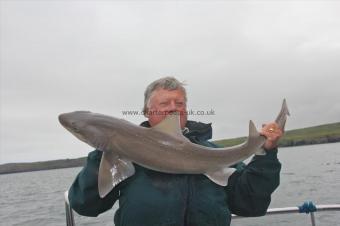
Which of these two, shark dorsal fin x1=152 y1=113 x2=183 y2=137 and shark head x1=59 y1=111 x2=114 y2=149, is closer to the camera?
shark head x1=59 y1=111 x2=114 y2=149

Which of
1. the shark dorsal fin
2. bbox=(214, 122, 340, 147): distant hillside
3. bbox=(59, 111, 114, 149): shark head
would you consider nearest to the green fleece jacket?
bbox=(59, 111, 114, 149): shark head

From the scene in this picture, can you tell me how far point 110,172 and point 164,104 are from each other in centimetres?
101

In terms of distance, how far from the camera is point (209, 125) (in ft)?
16.6

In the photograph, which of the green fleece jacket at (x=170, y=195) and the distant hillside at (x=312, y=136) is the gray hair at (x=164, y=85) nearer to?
the green fleece jacket at (x=170, y=195)

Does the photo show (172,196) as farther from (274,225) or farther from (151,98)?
(274,225)

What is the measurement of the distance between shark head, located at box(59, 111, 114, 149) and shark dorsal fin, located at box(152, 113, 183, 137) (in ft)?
1.61

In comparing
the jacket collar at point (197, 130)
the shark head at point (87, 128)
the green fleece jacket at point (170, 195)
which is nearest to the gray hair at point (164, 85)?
the jacket collar at point (197, 130)

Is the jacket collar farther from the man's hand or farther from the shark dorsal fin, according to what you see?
the man's hand

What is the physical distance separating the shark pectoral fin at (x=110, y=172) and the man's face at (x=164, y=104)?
29.2 inches

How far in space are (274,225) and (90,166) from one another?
1252cm

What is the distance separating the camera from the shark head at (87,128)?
4.21m

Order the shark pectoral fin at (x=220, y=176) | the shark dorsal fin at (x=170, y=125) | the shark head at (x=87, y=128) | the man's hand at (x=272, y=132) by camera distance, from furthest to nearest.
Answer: the man's hand at (x=272, y=132) < the shark pectoral fin at (x=220, y=176) < the shark dorsal fin at (x=170, y=125) < the shark head at (x=87, y=128)

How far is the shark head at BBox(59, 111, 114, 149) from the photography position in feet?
13.8

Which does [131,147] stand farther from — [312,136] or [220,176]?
[312,136]
